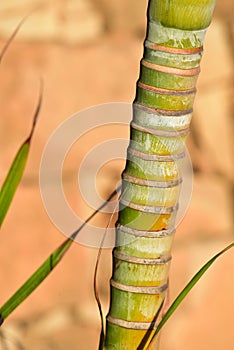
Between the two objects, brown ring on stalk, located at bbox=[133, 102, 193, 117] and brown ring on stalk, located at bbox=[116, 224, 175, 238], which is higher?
brown ring on stalk, located at bbox=[133, 102, 193, 117]

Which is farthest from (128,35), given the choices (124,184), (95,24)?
(124,184)

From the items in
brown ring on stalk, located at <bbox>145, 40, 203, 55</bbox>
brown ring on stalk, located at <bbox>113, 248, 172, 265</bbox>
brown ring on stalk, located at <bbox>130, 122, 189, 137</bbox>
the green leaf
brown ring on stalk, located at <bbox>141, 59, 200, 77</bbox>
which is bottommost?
the green leaf

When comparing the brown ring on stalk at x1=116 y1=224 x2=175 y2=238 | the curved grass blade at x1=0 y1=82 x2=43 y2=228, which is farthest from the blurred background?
the brown ring on stalk at x1=116 y1=224 x2=175 y2=238

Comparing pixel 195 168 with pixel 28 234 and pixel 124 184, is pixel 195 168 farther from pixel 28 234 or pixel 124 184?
pixel 124 184

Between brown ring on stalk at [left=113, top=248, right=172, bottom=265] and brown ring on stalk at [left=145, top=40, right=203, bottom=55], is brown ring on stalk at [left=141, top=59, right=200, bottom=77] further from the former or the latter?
brown ring on stalk at [left=113, top=248, right=172, bottom=265]

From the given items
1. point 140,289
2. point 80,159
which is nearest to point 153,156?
point 140,289

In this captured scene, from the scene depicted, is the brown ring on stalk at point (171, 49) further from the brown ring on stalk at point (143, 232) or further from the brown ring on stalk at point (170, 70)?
the brown ring on stalk at point (143, 232)
